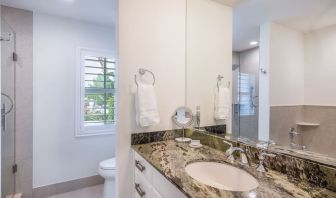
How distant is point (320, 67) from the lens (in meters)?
0.80

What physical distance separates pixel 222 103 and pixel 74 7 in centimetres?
202

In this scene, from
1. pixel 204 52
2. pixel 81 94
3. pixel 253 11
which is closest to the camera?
pixel 253 11

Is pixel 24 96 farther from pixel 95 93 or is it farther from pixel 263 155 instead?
pixel 263 155

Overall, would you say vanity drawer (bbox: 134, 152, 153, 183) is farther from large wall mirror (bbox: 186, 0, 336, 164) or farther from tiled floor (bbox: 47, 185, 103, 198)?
tiled floor (bbox: 47, 185, 103, 198)

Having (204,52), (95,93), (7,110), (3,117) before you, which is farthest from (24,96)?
(204,52)

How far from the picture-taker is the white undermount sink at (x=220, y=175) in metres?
0.98

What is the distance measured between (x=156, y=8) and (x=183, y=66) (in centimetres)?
55

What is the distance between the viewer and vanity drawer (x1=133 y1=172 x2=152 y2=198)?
3.72 feet

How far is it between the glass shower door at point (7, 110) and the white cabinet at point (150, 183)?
1580mm

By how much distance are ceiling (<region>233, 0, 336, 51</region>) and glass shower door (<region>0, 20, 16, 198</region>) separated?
88.4 inches

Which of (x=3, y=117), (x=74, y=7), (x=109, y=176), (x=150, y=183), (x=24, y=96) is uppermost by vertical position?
(x=74, y=7)

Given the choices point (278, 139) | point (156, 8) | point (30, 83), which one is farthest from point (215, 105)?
point (30, 83)

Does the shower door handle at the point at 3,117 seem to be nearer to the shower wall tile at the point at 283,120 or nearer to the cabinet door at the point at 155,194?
the cabinet door at the point at 155,194

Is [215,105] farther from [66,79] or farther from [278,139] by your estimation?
[66,79]
